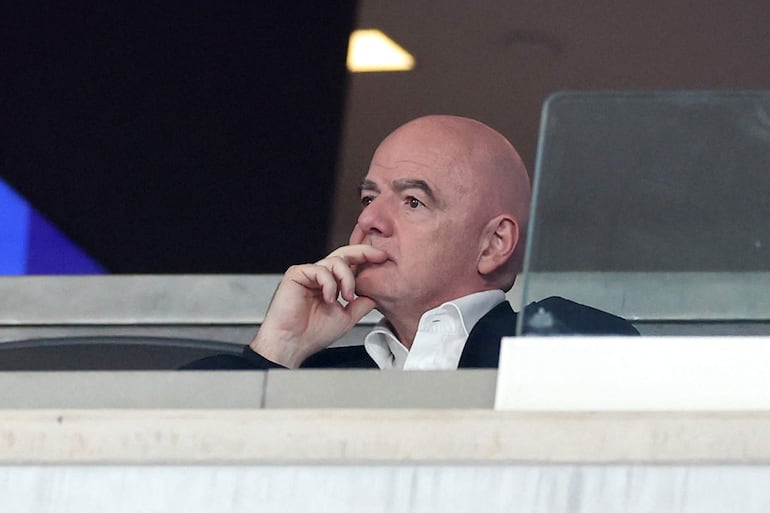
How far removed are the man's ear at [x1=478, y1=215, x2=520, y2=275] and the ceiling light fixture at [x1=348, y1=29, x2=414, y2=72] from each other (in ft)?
5.14

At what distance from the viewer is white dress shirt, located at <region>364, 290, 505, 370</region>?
6.24 ft

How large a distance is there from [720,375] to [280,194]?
2.38 meters

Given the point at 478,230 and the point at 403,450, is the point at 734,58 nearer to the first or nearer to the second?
the point at 478,230

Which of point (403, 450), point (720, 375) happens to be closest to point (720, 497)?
point (720, 375)

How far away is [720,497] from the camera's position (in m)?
1.08

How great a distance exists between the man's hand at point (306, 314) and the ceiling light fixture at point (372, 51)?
5.39 ft

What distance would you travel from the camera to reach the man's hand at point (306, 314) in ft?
6.22

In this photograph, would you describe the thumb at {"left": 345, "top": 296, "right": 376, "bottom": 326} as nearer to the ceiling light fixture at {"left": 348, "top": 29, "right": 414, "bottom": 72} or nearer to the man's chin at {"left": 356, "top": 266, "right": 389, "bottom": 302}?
the man's chin at {"left": 356, "top": 266, "right": 389, "bottom": 302}

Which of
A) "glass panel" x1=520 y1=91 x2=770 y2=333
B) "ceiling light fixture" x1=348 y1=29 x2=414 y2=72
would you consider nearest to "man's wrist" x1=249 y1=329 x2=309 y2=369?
"glass panel" x1=520 y1=91 x2=770 y2=333

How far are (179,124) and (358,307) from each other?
5.39 feet

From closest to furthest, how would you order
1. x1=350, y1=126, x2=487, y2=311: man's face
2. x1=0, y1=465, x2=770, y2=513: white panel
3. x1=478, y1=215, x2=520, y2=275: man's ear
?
x1=0, y1=465, x2=770, y2=513: white panel, x1=478, y1=215, x2=520, y2=275: man's ear, x1=350, y1=126, x2=487, y2=311: man's face

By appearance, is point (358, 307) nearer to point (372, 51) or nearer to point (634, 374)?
point (634, 374)

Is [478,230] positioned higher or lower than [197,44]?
lower

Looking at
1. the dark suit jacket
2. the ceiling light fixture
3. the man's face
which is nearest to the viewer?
the dark suit jacket
